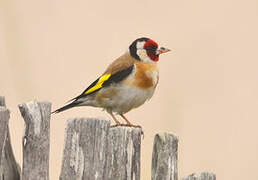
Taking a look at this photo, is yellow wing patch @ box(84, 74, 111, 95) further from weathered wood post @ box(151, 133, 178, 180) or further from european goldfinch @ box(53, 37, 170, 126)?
weathered wood post @ box(151, 133, 178, 180)

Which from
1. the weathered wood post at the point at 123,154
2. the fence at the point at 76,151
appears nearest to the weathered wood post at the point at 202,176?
the fence at the point at 76,151

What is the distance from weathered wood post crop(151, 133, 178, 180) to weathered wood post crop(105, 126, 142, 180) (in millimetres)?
95

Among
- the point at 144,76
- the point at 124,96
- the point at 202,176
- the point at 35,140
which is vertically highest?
the point at 144,76

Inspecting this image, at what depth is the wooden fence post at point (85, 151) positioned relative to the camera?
298 cm

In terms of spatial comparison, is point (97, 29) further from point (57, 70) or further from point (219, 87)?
point (219, 87)

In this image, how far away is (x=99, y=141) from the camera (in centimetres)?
300

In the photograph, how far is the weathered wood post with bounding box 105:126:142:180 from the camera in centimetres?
311

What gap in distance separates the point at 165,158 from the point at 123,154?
0.20m

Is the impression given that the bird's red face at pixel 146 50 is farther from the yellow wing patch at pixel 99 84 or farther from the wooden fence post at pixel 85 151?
the wooden fence post at pixel 85 151

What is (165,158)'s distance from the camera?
10.6ft

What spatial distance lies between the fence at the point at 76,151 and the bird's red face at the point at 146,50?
5.66ft

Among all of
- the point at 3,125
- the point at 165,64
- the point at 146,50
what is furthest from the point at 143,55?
the point at 3,125

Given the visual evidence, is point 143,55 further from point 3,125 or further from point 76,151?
point 3,125

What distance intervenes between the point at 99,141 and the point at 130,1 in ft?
9.12
